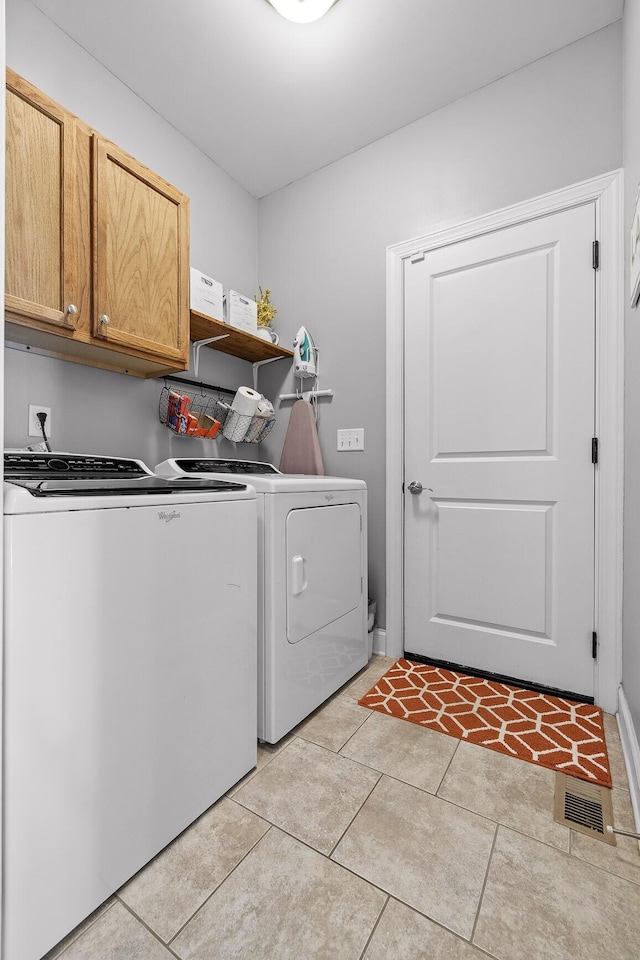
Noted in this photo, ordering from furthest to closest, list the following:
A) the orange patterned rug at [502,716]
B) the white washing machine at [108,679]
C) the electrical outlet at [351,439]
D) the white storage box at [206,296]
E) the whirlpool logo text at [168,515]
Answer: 1. the electrical outlet at [351,439]
2. the white storage box at [206,296]
3. the orange patterned rug at [502,716]
4. the whirlpool logo text at [168,515]
5. the white washing machine at [108,679]

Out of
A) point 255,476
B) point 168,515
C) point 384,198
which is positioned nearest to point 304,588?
point 255,476

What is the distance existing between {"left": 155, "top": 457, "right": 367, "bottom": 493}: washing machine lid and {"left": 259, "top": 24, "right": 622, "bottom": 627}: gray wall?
1.65ft

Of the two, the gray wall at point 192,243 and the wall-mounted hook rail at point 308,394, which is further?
the wall-mounted hook rail at point 308,394

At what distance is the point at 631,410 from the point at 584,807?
1.26 meters

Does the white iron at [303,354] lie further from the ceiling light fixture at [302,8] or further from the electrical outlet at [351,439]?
the ceiling light fixture at [302,8]

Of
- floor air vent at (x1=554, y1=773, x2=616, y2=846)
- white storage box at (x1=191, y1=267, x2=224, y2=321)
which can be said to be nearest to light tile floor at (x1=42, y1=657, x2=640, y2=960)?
floor air vent at (x1=554, y1=773, x2=616, y2=846)

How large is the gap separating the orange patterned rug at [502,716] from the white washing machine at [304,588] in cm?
26

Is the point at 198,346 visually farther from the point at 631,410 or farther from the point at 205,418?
the point at 631,410

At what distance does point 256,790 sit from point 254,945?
1.43ft

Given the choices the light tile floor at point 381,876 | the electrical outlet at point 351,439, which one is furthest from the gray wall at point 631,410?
the electrical outlet at point 351,439

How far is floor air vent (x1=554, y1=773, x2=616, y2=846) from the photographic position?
1204mm

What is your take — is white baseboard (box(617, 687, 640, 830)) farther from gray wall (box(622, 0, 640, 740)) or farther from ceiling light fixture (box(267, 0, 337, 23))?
ceiling light fixture (box(267, 0, 337, 23))

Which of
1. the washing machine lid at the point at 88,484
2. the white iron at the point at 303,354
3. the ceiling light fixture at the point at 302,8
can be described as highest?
the ceiling light fixture at the point at 302,8

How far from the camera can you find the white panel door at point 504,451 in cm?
187
